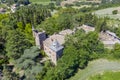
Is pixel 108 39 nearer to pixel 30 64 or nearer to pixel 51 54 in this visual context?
pixel 51 54

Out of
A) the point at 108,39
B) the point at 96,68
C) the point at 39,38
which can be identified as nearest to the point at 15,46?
the point at 39,38

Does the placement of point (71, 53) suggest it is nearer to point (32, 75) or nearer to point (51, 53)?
point (51, 53)

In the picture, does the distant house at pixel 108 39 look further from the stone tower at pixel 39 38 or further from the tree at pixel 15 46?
the tree at pixel 15 46

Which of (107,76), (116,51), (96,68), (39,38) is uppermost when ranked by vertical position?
(39,38)

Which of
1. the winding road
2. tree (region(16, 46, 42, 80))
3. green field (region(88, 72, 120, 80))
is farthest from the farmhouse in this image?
green field (region(88, 72, 120, 80))

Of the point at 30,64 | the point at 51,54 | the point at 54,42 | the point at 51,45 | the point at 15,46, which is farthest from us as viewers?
the point at 15,46

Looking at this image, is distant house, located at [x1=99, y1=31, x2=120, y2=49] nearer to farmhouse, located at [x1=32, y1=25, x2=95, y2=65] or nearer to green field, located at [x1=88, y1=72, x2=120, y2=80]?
green field, located at [x1=88, y1=72, x2=120, y2=80]

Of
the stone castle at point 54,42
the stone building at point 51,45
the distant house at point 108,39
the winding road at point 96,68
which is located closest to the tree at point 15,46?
the stone building at point 51,45
